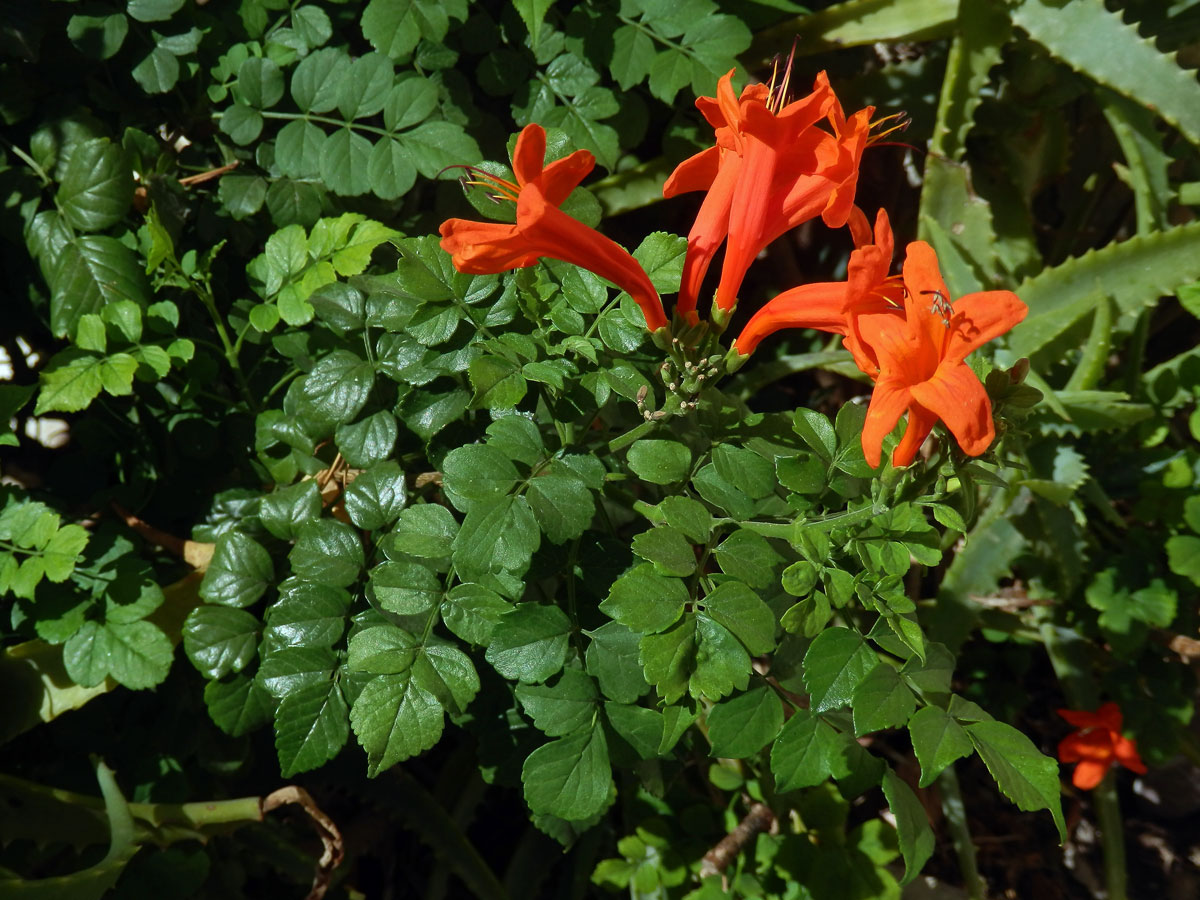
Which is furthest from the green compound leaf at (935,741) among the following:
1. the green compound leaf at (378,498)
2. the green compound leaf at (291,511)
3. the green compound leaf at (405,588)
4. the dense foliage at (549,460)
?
the green compound leaf at (291,511)

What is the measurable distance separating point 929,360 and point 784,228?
0.89ft

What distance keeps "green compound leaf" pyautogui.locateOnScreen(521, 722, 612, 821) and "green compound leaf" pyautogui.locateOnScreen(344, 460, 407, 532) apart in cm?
31

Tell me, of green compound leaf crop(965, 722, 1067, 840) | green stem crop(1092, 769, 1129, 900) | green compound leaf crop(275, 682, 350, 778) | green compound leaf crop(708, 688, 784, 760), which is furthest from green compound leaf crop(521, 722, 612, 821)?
green stem crop(1092, 769, 1129, 900)

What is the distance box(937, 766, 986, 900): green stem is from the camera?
1.59 metres

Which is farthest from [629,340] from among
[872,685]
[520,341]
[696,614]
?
[872,685]

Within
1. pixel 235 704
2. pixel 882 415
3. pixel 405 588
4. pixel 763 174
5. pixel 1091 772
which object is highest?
pixel 763 174

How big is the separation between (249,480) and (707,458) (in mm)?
752

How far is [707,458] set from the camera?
3.16ft

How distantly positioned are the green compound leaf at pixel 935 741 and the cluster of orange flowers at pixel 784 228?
0.72 ft

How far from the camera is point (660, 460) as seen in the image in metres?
0.89

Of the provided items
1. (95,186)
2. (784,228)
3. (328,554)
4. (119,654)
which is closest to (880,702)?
(784,228)

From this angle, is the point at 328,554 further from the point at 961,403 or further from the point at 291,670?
the point at 961,403

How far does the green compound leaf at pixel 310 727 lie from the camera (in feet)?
3.11

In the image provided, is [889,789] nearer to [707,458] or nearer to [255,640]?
[707,458]
